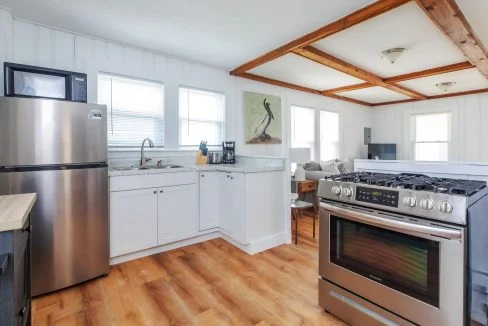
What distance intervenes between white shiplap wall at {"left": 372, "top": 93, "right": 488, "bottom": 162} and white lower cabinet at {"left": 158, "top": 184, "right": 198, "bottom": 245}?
6.08 meters

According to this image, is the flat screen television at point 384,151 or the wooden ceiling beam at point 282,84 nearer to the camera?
the wooden ceiling beam at point 282,84

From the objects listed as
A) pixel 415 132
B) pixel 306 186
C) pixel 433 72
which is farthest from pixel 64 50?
pixel 415 132

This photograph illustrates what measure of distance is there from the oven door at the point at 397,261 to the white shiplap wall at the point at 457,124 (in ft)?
19.6

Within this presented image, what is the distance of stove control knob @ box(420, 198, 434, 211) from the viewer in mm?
1264

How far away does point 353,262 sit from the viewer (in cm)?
162

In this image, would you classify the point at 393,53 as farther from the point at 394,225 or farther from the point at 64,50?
the point at 64,50

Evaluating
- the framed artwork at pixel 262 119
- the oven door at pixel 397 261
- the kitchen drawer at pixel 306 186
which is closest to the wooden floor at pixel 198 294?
the oven door at pixel 397 261

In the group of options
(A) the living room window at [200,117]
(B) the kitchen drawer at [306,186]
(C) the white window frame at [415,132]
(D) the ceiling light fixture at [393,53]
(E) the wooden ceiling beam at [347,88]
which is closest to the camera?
(D) the ceiling light fixture at [393,53]

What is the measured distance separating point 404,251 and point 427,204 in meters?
0.31

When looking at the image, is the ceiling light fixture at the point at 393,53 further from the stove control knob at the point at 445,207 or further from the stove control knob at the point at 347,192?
the stove control knob at the point at 445,207

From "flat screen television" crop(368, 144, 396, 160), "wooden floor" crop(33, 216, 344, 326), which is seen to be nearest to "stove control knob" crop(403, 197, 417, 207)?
"wooden floor" crop(33, 216, 344, 326)

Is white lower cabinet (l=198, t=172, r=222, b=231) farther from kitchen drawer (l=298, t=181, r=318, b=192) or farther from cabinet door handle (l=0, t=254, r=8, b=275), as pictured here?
cabinet door handle (l=0, t=254, r=8, b=275)

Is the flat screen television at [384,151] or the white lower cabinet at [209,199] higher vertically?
the flat screen television at [384,151]

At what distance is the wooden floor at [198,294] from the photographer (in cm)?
178
